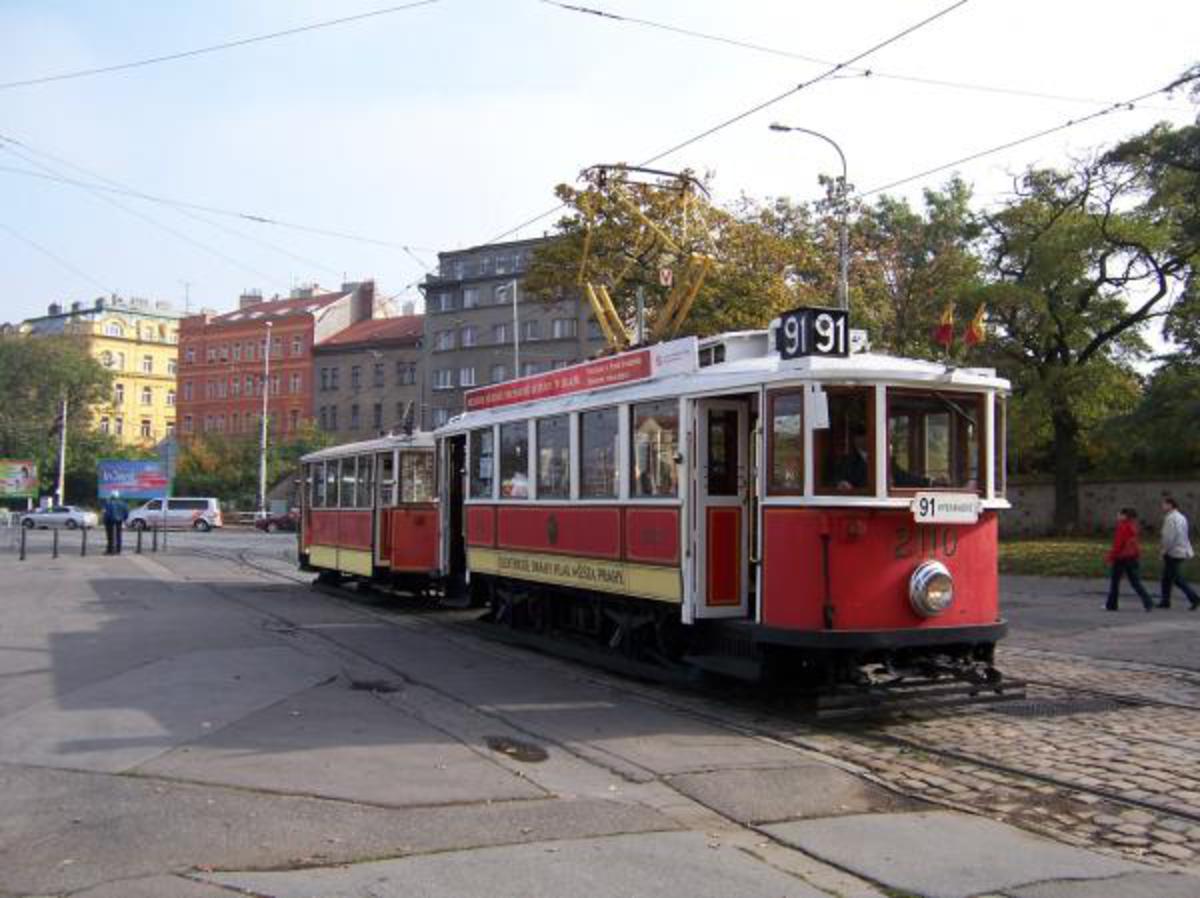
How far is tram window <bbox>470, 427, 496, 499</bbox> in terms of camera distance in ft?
47.0

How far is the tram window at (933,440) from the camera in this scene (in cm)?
909

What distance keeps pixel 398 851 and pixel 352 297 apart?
85.8 m

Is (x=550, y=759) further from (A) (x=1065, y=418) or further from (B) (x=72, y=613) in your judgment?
(A) (x=1065, y=418)

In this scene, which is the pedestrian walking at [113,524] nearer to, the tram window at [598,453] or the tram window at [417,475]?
the tram window at [417,475]

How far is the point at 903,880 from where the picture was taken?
5.27 meters

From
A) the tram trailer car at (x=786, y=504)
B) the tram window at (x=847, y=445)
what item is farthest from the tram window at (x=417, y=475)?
the tram window at (x=847, y=445)

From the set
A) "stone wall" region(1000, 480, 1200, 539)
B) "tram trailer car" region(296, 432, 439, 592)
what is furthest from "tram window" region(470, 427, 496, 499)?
"stone wall" region(1000, 480, 1200, 539)

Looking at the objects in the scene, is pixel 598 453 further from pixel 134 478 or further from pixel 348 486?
pixel 134 478

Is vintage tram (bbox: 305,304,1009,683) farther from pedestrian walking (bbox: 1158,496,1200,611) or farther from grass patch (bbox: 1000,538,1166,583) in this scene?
grass patch (bbox: 1000,538,1166,583)

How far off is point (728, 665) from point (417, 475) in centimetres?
967

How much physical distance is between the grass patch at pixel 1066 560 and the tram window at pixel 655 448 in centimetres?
1541

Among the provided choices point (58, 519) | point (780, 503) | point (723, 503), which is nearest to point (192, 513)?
point (58, 519)

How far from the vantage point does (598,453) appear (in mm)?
11586

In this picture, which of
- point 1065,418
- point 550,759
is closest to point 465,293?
point 1065,418
